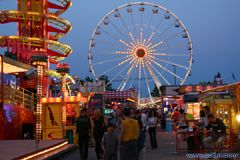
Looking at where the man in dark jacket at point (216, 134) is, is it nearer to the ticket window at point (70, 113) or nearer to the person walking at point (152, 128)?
the person walking at point (152, 128)

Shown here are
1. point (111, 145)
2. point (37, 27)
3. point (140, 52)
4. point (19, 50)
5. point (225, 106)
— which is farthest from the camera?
point (37, 27)

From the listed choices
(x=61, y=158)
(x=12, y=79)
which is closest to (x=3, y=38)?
(x=12, y=79)

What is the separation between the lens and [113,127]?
438 inches

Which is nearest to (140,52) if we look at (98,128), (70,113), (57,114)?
(70,113)

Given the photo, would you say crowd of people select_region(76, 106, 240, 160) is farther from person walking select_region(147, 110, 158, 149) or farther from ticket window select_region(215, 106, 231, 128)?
ticket window select_region(215, 106, 231, 128)

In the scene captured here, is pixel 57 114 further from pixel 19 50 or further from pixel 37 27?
pixel 37 27

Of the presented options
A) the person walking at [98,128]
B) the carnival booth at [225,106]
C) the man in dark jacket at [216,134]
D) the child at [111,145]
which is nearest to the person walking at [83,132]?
the person walking at [98,128]

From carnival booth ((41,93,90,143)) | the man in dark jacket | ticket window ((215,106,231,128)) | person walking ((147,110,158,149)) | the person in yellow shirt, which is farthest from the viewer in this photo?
carnival booth ((41,93,90,143))

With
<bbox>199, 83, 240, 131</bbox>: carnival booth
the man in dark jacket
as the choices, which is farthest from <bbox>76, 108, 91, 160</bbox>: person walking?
<bbox>199, 83, 240, 131</bbox>: carnival booth

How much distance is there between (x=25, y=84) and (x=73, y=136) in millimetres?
14372

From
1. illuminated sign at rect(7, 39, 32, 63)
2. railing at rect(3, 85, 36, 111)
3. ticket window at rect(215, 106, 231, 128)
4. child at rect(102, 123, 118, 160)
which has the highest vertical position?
illuminated sign at rect(7, 39, 32, 63)

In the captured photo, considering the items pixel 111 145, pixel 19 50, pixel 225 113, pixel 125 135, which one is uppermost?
pixel 19 50

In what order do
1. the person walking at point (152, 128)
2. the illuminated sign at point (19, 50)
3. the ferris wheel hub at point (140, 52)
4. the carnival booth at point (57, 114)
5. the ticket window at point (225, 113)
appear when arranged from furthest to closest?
1. the ferris wheel hub at point (140, 52)
2. the illuminated sign at point (19, 50)
3. the carnival booth at point (57, 114)
4. the ticket window at point (225, 113)
5. the person walking at point (152, 128)

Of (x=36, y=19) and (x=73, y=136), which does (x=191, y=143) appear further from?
(x=36, y=19)
